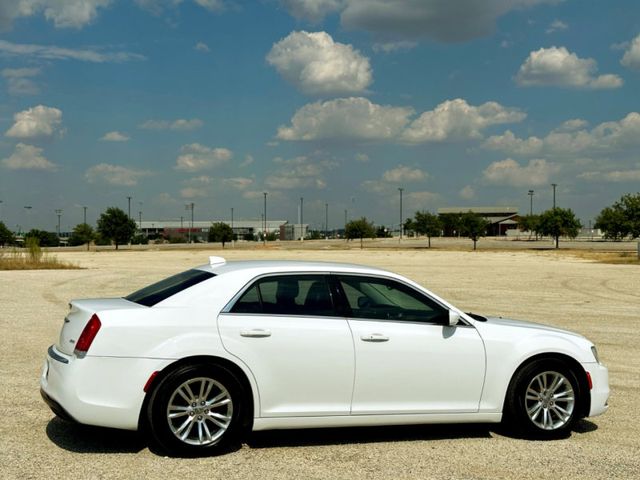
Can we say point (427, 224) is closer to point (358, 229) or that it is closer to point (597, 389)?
point (358, 229)

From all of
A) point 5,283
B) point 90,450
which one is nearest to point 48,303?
point 5,283

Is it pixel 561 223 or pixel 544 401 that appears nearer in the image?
→ pixel 544 401

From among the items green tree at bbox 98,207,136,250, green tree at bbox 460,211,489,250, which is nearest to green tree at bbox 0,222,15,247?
green tree at bbox 98,207,136,250

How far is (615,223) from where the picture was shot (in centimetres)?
6156

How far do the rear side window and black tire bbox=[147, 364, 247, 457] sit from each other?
676 mm

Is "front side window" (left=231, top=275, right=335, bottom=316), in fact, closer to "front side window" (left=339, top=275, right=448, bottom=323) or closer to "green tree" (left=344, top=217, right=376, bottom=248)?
"front side window" (left=339, top=275, right=448, bottom=323)

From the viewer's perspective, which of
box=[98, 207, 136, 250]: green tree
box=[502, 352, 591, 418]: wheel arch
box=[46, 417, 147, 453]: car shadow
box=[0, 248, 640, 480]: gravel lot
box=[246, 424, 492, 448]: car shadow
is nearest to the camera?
box=[0, 248, 640, 480]: gravel lot

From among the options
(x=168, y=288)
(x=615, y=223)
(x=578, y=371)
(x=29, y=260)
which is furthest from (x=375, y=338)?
(x=615, y=223)

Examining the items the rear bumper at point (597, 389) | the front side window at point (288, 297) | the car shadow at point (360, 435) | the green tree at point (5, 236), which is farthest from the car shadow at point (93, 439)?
the green tree at point (5, 236)

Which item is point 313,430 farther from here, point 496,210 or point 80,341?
point 496,210

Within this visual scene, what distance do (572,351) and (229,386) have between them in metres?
2.99

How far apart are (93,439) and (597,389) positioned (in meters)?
4.38

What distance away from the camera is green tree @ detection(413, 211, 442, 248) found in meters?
87.2

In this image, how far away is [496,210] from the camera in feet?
635
